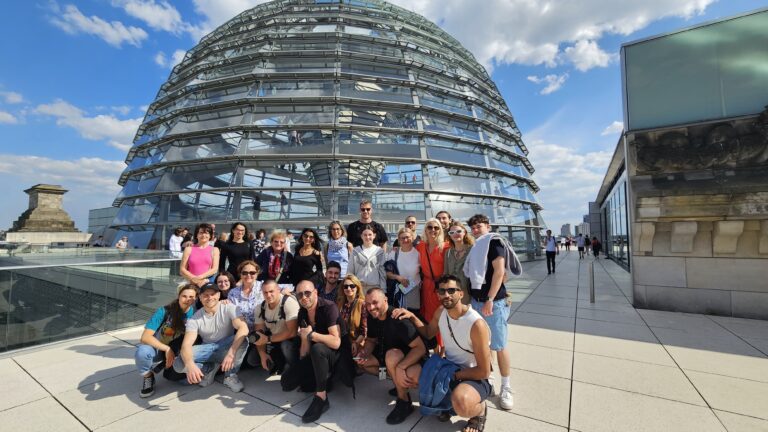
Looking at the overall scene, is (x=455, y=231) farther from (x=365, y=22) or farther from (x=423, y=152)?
(x=365, y=22)

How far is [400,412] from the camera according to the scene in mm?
2744

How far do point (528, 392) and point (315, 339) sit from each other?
231 centimetres

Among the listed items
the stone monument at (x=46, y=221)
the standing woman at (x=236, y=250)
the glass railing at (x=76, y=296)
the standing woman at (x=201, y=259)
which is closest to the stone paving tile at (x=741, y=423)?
the standing woman at (x=236, y=250)

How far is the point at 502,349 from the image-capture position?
3143 millimetres

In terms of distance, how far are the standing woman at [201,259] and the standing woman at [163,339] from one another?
0.88 m

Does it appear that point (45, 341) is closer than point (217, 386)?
No

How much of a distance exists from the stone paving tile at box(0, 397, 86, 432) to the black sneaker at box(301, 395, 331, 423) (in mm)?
1882

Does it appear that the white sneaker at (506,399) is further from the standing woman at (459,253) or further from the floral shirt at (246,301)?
the floral shirt at (246,301)

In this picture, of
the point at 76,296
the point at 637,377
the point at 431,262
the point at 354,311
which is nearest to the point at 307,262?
the point at 354,311

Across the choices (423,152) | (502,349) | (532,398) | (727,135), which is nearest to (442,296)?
(502,349)

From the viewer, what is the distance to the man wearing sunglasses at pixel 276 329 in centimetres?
346

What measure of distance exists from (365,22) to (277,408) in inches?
710

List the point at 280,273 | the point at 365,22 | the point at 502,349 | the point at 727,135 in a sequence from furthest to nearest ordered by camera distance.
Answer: the point at 365,22 < the point at 727,135 < the point at 280,273 < the point at 502,349

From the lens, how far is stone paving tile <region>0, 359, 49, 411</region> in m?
3.10
